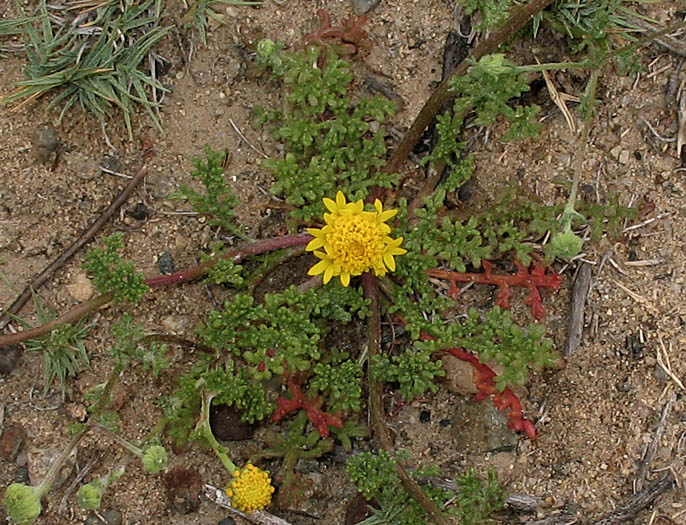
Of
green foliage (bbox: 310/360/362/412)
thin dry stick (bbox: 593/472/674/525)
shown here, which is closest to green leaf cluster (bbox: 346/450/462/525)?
green foliage (bbox: 310/360/362/412)

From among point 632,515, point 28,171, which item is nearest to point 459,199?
point 632,515

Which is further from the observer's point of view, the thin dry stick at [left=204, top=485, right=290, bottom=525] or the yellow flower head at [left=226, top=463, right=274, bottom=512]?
the thin dry stick at [left=204, top=485, right=290, bottom=525]

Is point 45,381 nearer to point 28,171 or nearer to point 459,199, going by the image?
point 28,171

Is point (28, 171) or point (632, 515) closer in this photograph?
point (632, 515)

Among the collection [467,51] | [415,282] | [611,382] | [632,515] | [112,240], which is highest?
[467,51]

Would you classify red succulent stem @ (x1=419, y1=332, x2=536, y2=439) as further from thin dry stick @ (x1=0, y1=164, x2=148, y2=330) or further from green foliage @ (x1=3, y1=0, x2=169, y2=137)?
green foliage @ (x1=3, y1=0, x2=169, y2=137)

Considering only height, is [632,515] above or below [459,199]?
below

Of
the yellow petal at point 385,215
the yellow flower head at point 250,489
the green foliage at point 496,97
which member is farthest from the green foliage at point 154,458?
the green foliage at point 496,97
